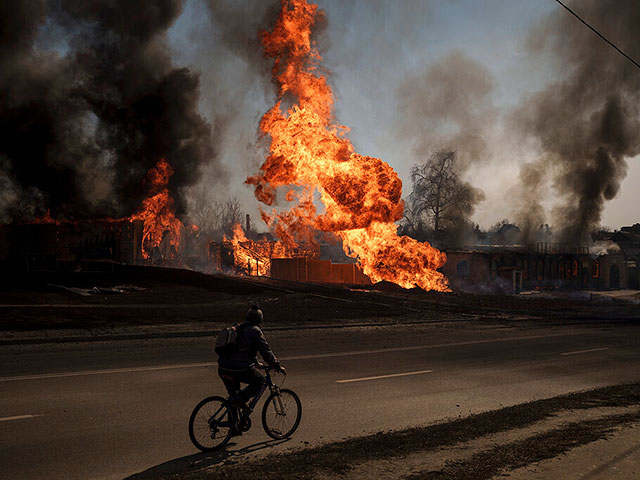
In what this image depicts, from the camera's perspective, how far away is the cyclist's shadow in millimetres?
5590

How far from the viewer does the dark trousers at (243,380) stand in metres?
6.50

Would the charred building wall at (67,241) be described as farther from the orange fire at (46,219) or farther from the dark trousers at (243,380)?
the dark trousers at (243,380)

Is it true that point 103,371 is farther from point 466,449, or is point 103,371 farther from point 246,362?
point 466,449

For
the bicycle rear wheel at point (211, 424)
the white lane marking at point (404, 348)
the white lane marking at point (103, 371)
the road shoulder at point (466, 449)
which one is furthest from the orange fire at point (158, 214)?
the road shoulder at point (466, 449)

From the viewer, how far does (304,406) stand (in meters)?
8.70

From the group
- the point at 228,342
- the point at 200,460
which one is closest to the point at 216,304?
the point at 228,342

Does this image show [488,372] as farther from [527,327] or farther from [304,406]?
[527,327]

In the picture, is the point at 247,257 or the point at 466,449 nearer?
the point at 466,449

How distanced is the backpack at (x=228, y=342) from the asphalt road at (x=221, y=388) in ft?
3.53

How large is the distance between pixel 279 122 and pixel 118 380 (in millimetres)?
28276

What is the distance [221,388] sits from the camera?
9930mm

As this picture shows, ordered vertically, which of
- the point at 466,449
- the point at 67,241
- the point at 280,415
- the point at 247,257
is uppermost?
the point at 67,241

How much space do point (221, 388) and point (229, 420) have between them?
3.43 m

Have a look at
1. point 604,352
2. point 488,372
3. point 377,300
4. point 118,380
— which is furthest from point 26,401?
point 377,300
